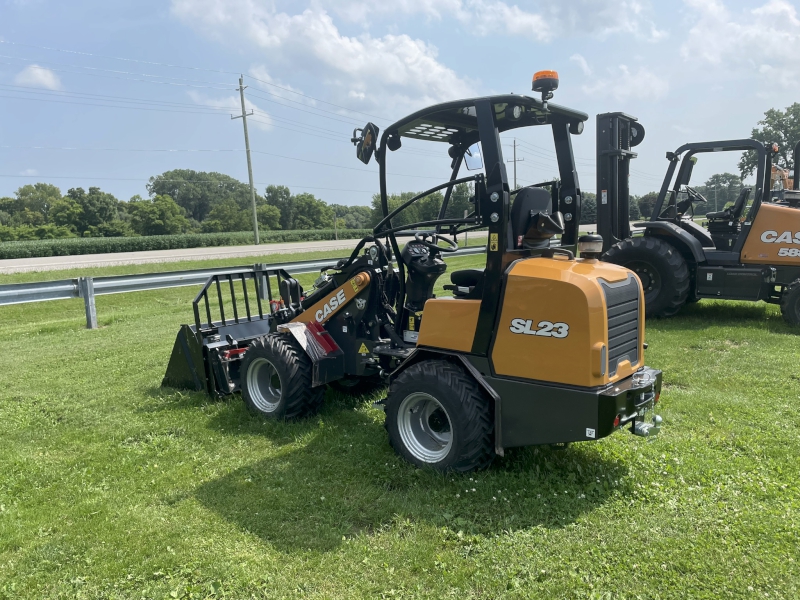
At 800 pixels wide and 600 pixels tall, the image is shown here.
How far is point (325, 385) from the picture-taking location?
557cm

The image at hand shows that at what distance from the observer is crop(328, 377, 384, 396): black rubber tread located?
19.2ft

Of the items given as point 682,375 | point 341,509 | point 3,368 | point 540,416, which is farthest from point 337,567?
point 3,368

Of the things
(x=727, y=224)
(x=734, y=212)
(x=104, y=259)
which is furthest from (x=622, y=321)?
(x=104, y=259)

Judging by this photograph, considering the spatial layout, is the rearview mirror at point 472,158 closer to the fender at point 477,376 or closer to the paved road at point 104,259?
the fender at point 477,376

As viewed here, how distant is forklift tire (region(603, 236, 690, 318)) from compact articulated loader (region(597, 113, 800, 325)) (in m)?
0.01

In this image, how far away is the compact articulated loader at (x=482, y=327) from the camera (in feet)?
11.9

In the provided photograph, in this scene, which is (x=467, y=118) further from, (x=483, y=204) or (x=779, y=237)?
(x=779, y=237)

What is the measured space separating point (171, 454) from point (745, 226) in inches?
343

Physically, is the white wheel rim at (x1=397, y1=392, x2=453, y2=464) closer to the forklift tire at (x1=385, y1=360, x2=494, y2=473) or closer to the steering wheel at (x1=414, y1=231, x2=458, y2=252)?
Result: the forklift tire at (x1=385, y1=360, x2=494, y2=473)

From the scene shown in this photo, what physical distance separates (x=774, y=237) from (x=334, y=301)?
7135 mm

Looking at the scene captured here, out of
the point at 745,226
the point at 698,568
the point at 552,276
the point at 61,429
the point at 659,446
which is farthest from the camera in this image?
the point at 745,226

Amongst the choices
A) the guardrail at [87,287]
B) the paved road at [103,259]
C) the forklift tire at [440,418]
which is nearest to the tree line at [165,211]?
the paved road at [103,259]

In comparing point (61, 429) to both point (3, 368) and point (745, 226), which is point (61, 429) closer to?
point (3, 368)

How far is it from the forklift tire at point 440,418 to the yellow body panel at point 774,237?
7.03 meters
